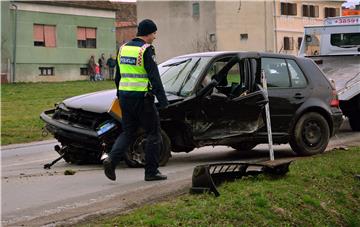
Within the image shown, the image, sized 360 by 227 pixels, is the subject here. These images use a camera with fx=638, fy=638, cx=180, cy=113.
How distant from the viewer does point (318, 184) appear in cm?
731

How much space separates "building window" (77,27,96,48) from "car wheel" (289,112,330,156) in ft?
127

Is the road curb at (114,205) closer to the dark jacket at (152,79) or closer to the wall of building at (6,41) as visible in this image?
the dark jacket at (152,79)

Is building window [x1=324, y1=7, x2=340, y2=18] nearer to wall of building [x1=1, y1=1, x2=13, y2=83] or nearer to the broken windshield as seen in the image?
wall of building [x1=1, y1=1, x2=13, y2=83]

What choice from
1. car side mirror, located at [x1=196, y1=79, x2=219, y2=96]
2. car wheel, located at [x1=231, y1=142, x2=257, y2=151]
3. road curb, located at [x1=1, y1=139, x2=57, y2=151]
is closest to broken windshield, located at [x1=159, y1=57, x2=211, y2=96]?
car side mirror, located at [x1=196, y1=79, x2=219, y2=96]

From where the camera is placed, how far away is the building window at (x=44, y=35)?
145 feet

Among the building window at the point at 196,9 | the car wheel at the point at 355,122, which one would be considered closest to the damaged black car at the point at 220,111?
→ the car wheel at the point at 355,122

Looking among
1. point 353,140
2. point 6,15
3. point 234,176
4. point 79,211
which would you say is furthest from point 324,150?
point 6,15

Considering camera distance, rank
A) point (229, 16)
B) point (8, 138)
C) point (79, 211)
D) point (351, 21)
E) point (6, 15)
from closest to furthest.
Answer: point (79, 211)
point (8, 138)
point (351, 21)
point (6, 15)
point (229, 16)

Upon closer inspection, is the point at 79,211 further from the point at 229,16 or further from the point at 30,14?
the point at 229,16

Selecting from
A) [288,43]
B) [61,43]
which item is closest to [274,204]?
[61,43]

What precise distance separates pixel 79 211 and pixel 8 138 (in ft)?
27.4

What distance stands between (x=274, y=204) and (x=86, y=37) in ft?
140

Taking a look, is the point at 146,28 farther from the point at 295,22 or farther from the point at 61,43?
the point at 295,22

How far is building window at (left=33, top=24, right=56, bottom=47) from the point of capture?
4416 centimetres
